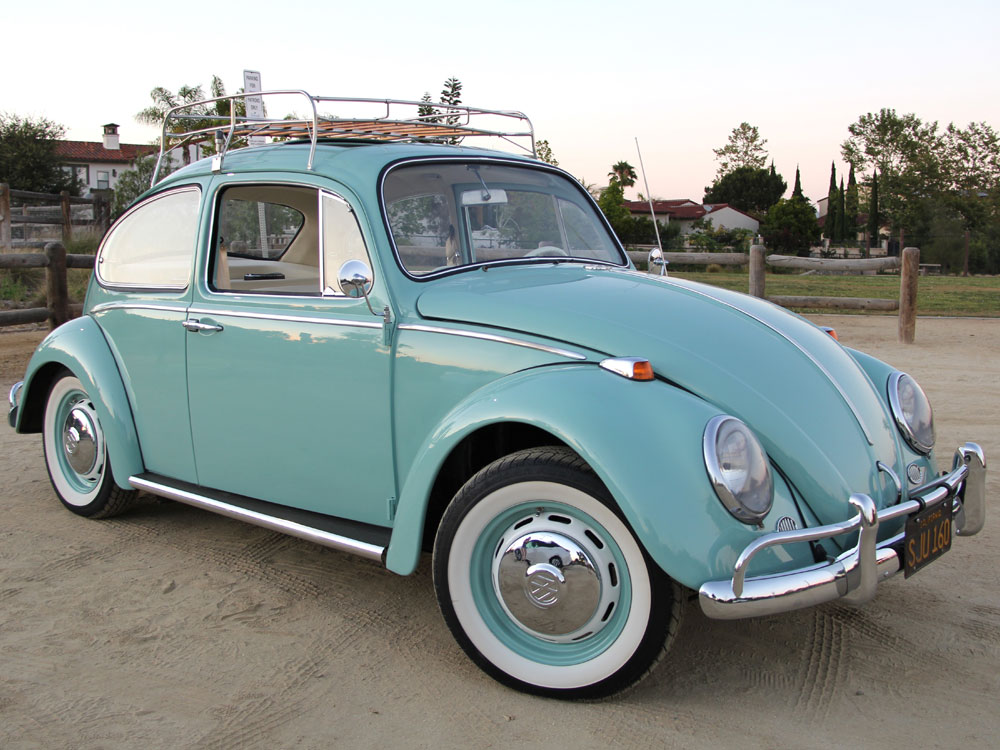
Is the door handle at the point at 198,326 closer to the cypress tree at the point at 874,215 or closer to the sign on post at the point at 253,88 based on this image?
the sign on post at the point at 253,88

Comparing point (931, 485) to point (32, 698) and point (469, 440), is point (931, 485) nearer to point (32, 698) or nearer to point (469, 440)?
point (469, 440)

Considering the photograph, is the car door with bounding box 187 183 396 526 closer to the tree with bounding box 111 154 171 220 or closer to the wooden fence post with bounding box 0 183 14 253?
the wooden fence post with bounding box 0 183 14 253

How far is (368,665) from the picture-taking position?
2895 millimetres

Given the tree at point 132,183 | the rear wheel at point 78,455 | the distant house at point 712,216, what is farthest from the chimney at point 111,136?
the rear wheel at point 78,455

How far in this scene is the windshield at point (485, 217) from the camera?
335 cm

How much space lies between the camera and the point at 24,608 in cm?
334

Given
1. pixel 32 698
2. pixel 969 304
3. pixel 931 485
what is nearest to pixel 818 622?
pixel 931 485

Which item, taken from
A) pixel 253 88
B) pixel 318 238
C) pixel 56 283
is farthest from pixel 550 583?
pixel 56 283

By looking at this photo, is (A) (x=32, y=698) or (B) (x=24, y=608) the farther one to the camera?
(B) (x=24, y=608)

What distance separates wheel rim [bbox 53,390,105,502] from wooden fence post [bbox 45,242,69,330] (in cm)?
509

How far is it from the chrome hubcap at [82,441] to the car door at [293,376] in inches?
36.4

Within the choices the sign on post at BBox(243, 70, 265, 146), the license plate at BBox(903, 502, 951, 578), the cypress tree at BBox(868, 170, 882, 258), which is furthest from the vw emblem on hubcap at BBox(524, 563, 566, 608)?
the cypress tree at BBox(868, 170, 882, 258)

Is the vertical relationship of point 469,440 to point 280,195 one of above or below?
below

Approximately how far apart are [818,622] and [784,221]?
2285 inches
